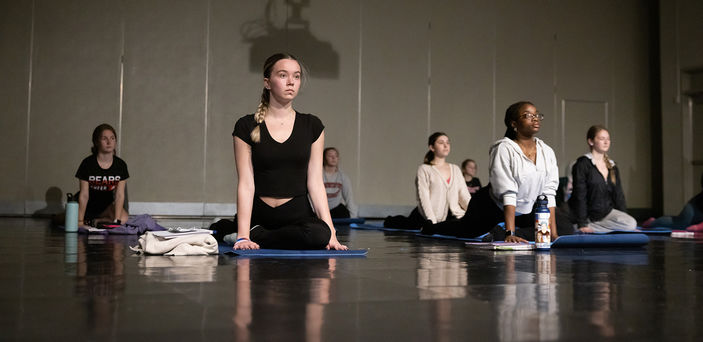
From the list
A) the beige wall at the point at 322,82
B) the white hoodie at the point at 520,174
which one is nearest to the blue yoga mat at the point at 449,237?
the white hoodie at the point at 520,174

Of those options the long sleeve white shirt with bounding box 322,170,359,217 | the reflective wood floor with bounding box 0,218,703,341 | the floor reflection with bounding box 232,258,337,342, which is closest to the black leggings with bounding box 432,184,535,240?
the reflective wood floor with bounding box 0,218,703,341

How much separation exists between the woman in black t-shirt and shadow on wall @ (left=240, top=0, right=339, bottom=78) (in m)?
3.81

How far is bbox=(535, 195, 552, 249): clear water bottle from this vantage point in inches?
154

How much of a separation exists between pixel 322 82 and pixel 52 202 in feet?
12.7

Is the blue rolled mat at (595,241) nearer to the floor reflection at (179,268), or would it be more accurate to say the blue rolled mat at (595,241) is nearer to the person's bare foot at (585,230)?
the person's bare foot at (585,230)

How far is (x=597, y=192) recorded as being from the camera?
19.7 ft

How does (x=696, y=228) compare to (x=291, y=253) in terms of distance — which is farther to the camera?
(x=696, y=228)

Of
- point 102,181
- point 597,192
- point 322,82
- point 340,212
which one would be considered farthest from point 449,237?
point 322,82

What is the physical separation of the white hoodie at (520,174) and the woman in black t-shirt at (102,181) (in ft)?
10.7

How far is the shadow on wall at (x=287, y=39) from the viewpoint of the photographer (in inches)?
381

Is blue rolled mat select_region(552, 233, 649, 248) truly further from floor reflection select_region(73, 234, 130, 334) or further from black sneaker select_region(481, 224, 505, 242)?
floor reflection select_region(73, 234, 130, 334)

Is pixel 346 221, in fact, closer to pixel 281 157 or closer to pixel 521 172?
pixel 521 172

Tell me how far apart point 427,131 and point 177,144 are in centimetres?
358

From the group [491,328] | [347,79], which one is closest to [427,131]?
[347,79]
